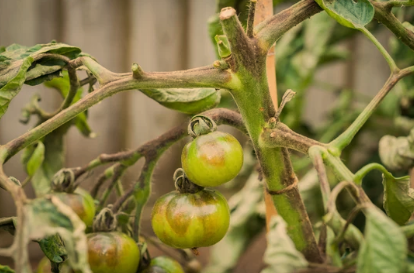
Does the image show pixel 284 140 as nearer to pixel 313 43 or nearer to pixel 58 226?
pixel 58 226

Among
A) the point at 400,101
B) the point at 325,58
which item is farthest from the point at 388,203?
the point at 325,58

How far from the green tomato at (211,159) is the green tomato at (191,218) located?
0.04 m

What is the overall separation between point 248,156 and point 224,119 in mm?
881

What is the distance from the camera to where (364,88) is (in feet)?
7.28

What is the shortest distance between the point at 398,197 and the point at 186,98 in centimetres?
34

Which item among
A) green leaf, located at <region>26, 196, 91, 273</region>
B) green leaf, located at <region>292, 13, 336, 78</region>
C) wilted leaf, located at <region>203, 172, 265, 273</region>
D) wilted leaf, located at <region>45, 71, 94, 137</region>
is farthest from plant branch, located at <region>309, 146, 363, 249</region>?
green leaf, located at <region>292, 13, 336, 78</region>

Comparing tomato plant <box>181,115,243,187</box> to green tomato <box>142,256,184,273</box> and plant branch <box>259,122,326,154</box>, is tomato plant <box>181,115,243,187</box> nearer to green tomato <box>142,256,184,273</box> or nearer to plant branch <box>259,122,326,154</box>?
plant branch <box>259,122,326,154</box>

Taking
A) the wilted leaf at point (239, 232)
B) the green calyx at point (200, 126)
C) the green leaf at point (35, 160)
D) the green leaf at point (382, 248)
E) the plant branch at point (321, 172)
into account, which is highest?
the green calyx at point (200, 126)

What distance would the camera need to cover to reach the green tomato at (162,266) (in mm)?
746

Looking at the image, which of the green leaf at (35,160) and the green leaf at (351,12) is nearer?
the green leaf at (351,12)

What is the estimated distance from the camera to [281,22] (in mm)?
607

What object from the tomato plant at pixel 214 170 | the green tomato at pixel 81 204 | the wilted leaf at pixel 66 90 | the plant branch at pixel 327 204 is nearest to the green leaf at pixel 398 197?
the tomato plant at pixel 214 170

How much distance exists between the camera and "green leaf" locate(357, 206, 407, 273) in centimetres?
42

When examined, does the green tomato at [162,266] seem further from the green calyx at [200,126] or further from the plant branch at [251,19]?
the plant branch at [251,19]
